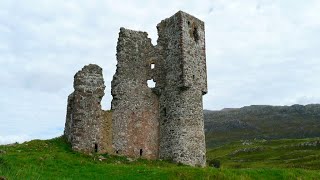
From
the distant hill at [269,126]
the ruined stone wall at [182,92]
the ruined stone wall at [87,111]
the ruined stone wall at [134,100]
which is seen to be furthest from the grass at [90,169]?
the distant hill at [269,126]

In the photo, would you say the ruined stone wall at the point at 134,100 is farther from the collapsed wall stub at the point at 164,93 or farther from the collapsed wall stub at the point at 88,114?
the collapsed wall stub at the point at 88,114

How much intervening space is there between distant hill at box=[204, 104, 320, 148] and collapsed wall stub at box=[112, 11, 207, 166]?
104531mm

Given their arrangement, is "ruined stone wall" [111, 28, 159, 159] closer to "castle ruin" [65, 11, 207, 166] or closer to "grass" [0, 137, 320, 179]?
"castle ruin" [65, 11, 207, 166]

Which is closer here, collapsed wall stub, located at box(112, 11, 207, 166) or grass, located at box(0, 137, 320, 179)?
grass, located at box(0, 137, 320, 179)

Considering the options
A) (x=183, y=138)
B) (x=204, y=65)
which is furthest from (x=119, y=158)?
(x=204, y=65)

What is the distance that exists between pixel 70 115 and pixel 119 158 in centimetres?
549

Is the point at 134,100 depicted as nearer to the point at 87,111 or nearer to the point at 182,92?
the point at 182,92

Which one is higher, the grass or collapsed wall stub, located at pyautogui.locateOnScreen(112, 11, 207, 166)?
collapsed wall stub, located at pyautogui.locateOnScreen(112, 11, 207, 166)

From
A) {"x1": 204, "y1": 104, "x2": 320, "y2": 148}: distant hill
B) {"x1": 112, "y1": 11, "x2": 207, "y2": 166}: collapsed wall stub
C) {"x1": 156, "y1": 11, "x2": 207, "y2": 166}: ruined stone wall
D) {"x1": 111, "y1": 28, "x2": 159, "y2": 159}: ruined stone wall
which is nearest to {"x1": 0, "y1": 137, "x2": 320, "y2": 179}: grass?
{"x1": 111, "y1": 28, "x2": 159, "y2": 159}: ruined stone wall

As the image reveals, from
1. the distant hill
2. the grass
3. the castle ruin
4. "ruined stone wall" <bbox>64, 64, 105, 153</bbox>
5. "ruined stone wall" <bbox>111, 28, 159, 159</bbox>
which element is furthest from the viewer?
the distant hill

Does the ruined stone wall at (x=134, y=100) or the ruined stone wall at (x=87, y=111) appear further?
the ruined stone wall at (x=134, y=100)

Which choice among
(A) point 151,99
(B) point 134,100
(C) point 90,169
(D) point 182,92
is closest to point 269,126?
(A) point 151,99

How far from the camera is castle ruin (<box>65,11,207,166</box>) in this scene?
30281 millimetres

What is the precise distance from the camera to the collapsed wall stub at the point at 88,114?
96.4 ft
